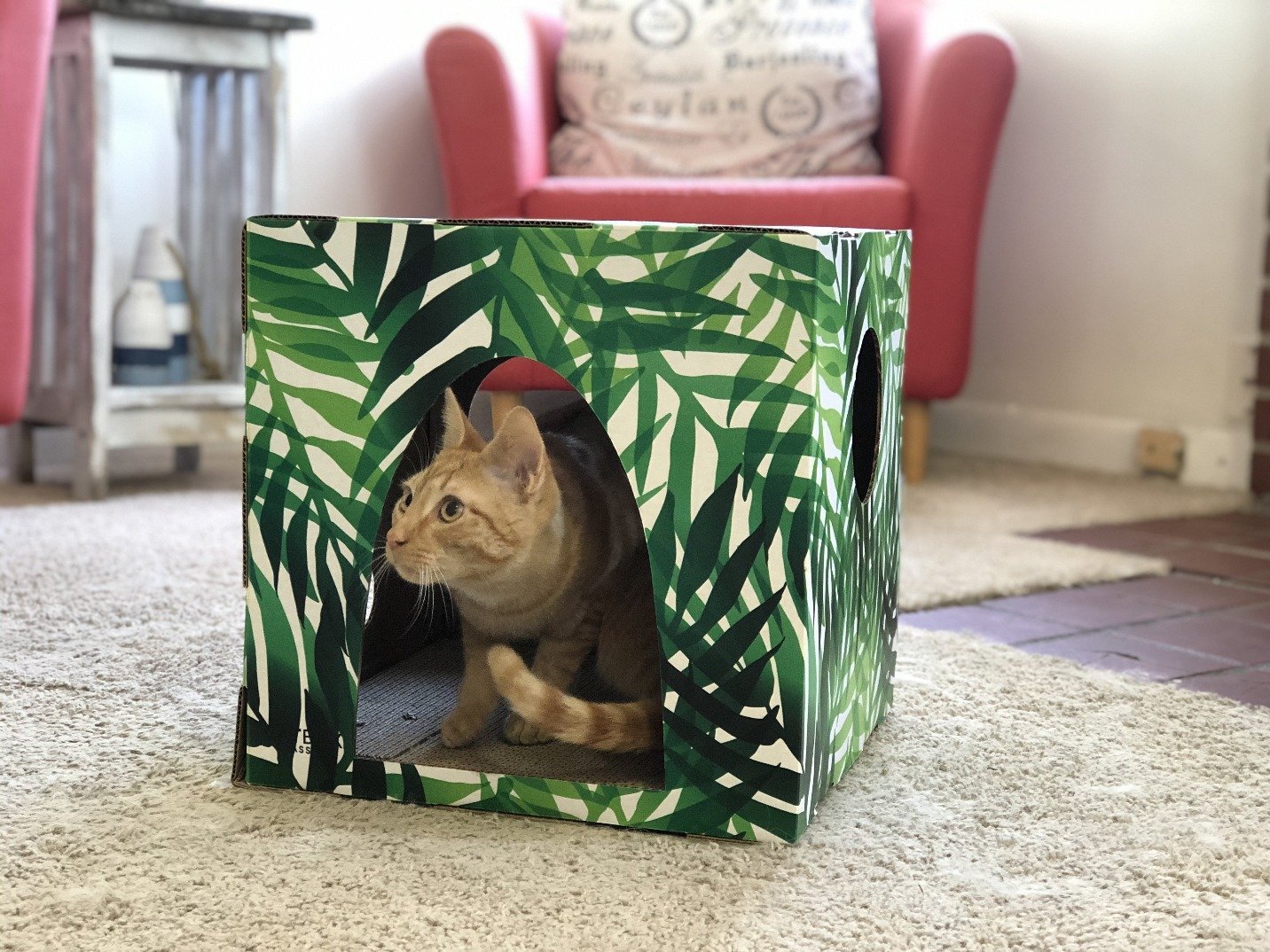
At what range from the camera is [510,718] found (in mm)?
1176

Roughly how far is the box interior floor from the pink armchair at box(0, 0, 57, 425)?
3.46 ft

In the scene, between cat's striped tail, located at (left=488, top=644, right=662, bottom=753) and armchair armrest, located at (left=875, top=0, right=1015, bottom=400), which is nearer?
cat's striped tail, located at (left=488, top=644, right=662, bottom=753)

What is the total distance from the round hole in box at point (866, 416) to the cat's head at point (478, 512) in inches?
10.7

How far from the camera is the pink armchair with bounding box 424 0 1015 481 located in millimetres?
2457

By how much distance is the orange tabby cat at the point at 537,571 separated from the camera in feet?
3.50

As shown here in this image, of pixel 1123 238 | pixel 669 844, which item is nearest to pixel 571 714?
pixel 669 844

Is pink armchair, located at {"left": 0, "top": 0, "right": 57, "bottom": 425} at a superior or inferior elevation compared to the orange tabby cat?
superior

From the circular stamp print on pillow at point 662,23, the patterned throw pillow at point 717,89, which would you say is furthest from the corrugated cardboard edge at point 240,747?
the circular stamp print on pillow at point 662,23

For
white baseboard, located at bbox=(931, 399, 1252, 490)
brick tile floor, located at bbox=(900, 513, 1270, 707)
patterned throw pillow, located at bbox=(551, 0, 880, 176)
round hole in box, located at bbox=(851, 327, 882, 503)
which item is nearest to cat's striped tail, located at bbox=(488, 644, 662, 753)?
round hole in box, located at bbox=(851, 327, 882, 503)

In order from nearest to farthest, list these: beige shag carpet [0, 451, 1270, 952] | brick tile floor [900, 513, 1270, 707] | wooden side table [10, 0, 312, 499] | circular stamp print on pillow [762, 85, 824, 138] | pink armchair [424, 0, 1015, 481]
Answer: beige shag carpet [0, 451, 1270, 952] < brick tile floor [900, 513, 1270, 707] < wooden side table [10, 0, 312, 499] < pink armchair [424, 0, 1015, 481] < circular stamp print on pillow [762, 85, 824, 138]

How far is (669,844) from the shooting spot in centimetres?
101

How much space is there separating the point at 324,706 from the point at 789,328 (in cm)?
46

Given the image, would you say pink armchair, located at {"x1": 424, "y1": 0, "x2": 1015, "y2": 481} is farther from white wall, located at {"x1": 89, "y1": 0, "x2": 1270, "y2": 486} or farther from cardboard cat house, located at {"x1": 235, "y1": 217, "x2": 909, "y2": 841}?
cardboard cat house, located at {"x1": 235, "y1": 217, "x2": 909, "y2": 841}

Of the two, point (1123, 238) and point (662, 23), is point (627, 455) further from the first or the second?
point (1123, 238)
